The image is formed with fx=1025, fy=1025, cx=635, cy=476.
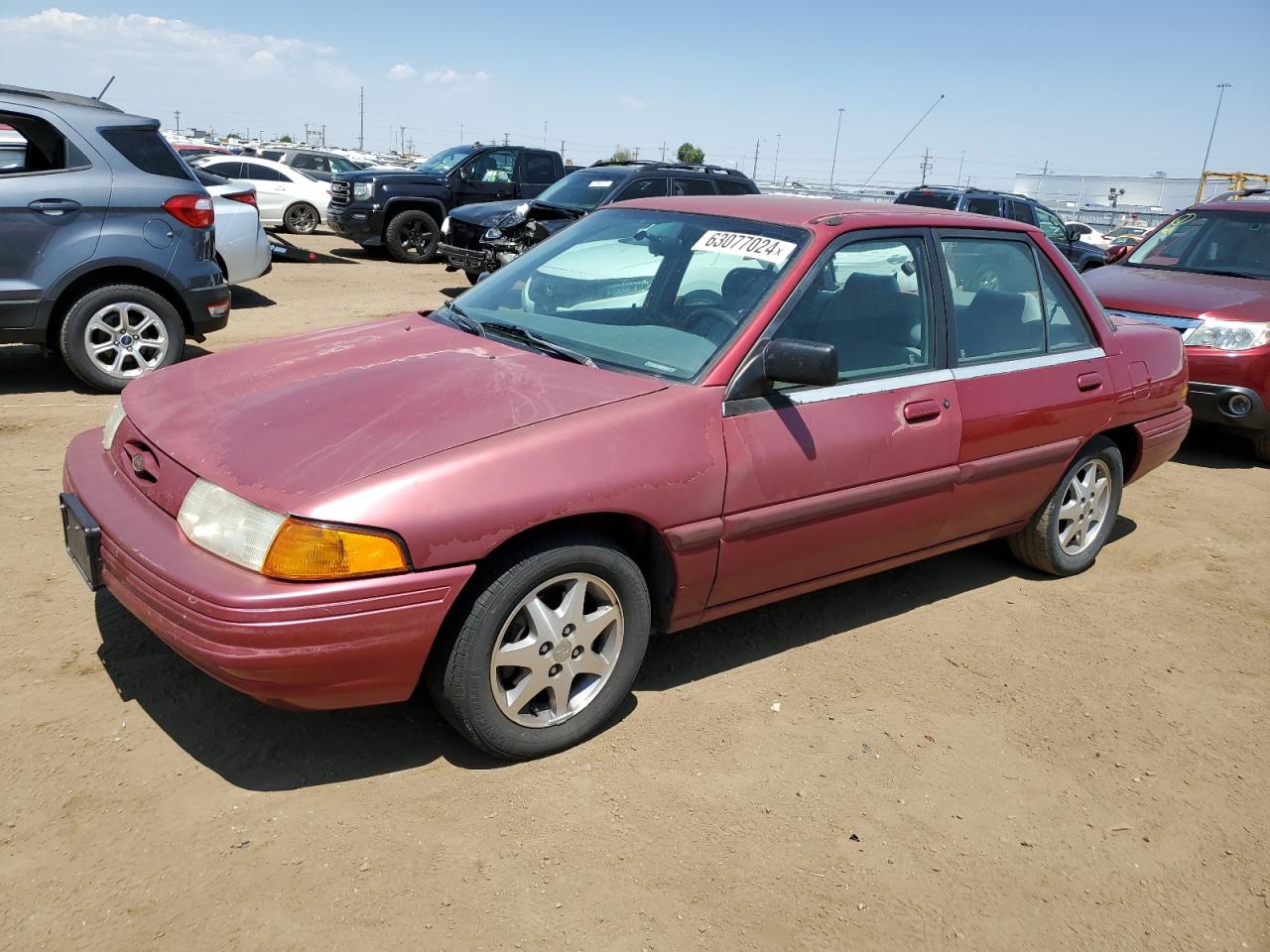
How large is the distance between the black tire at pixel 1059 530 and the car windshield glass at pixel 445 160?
44.9 ft

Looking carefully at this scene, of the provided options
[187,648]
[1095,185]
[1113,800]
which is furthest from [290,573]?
[1095,185]

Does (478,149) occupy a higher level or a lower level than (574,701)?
higher

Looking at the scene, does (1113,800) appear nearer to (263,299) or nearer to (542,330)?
(542,330)

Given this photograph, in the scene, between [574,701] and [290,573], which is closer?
[290,573]

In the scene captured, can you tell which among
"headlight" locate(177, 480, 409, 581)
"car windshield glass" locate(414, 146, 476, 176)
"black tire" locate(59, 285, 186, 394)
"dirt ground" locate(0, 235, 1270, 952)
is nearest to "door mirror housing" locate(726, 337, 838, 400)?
"dirt ground" locate(0, 235, 1270, 952)

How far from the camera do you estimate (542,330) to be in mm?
3664

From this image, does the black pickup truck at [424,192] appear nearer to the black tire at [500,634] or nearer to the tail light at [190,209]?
the tail light at [190,209]

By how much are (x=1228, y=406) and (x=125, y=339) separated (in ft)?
23.8

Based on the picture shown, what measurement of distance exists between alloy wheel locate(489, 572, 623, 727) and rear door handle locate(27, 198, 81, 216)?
5.05 metres

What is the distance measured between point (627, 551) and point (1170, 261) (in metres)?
6.83

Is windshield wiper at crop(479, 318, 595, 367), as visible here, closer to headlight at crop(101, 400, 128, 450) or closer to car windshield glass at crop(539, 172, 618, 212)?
headlight at crop(101, 400, 128, 450)

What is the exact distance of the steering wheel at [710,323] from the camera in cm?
338

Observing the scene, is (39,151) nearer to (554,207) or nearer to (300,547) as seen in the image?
(300,547)

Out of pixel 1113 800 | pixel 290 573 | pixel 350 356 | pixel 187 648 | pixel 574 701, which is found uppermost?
pixel 350 356
